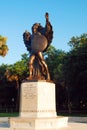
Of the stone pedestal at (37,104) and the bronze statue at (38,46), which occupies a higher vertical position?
the bronze statue at (38,46)

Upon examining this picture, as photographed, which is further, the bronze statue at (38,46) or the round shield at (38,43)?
the round shield at (38,43)

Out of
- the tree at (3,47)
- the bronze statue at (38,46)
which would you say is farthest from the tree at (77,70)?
the bronze statue at (38,46)

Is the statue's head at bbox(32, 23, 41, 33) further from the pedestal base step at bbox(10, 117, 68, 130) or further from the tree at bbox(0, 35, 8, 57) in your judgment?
the tree at bbox(0, 35, 8, 57)

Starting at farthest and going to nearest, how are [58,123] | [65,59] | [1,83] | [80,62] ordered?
1. [1,83]
2. [65,59]
3. [80,62]
4. [58,123]

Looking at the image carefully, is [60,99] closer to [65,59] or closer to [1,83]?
[1,83]

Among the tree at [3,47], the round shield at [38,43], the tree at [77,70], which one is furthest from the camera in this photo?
the tree at [3,47]

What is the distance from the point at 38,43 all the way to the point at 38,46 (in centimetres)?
21

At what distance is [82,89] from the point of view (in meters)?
48.5

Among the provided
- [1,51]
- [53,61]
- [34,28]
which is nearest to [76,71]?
[1,51]

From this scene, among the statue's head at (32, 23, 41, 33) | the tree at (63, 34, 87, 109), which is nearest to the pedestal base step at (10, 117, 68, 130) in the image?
the statue's head at (32, 23, 41, 33)

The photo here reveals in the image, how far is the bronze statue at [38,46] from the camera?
20672 mm

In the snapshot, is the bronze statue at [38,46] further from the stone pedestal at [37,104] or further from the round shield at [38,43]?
the stone pedestal at [37,104]

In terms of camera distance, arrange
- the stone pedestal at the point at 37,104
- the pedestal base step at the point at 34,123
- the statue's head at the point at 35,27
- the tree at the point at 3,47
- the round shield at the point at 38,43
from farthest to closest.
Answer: the tree at the point at 3,47 → the statue's head at the point at 35,27 → the round shield at the point at 38,43 → the stone pedestal at the point at 37,104 → the pedestal base step at the point at 34,123

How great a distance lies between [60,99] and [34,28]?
48.2m
